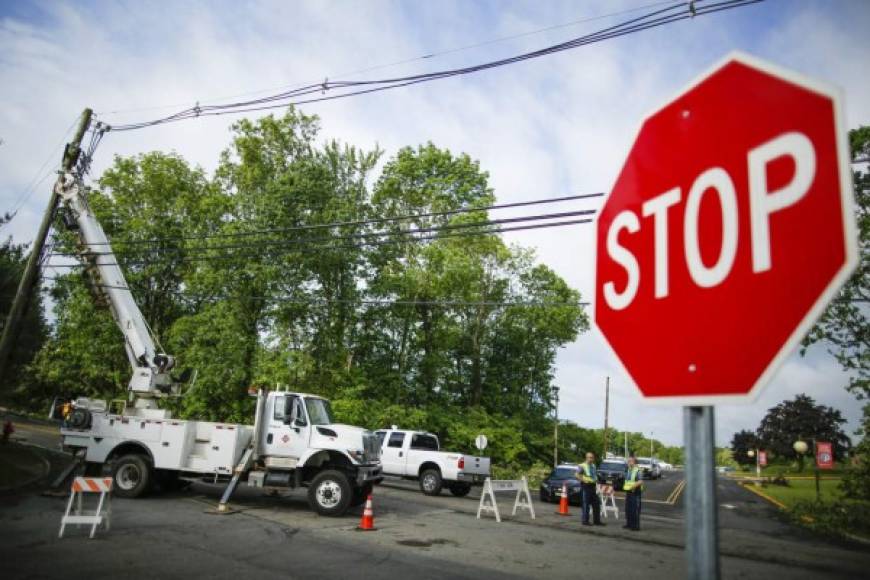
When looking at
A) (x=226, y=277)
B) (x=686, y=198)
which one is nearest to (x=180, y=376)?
(x=226, y=277)

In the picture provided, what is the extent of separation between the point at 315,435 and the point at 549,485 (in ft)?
38.6

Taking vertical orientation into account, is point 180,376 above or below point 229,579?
above

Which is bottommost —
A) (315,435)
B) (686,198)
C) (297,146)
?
(315,435)

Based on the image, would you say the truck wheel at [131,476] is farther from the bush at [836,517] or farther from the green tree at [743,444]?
the green tree at [743,444]

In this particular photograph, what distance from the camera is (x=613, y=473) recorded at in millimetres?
29219

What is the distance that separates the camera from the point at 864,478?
66.4 feet

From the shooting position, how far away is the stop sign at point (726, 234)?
3.92 feet

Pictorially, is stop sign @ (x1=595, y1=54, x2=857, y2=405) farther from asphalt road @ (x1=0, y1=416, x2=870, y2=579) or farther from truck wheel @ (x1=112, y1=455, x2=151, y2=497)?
truck wheel @ (x1=112, y1=455, x2=151, y2=497)

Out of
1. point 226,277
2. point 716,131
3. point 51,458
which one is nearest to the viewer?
point 716,131

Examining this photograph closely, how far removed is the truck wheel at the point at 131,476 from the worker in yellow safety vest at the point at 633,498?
12356mm

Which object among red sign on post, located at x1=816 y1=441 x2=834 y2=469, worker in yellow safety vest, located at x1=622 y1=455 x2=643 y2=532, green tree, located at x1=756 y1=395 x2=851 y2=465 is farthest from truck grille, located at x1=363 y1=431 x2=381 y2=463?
green tree, located at x1=756 y1=395 x2=851 y2=465

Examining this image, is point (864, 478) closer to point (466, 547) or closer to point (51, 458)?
point (466, 547)

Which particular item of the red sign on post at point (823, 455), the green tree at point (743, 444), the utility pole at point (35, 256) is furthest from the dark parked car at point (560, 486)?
the green tree at point (743, 444)

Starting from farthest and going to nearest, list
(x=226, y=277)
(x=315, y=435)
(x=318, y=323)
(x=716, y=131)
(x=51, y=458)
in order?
(x=318, y=323), (x=226, y=277), (x=51, y=458), (x=315, y=435), (x=716, y=131)
